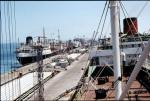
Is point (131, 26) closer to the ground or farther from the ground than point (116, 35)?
farther from the ground

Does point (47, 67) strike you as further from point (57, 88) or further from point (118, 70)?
point (118, 70)

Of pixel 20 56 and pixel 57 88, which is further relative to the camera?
pixel 20 56

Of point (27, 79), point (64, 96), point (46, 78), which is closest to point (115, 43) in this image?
point (64, 96)

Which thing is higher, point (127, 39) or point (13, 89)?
point (127, 39)

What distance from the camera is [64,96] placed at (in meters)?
37.7

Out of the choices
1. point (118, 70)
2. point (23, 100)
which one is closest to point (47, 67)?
point (23, 100)

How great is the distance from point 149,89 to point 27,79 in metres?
27.4

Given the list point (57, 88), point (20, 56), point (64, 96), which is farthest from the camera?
point (20, 56)

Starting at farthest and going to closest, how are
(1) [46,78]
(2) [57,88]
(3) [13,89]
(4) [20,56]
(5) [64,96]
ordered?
(4) [20,56] → (1) [46,78] → (2) [57,88] → (3) [13,89] → (5) [64,96]

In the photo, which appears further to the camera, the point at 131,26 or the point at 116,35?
the point at 131,26

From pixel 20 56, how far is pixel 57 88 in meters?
75.8

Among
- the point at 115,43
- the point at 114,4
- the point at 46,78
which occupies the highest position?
the point at 114,4

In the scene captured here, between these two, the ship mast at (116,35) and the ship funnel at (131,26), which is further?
the ship funnel at (131,26)

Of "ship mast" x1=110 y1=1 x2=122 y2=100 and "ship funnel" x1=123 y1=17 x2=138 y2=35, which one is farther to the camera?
"ship funnel" x1=123 y1=17 x2=138 y2=35
